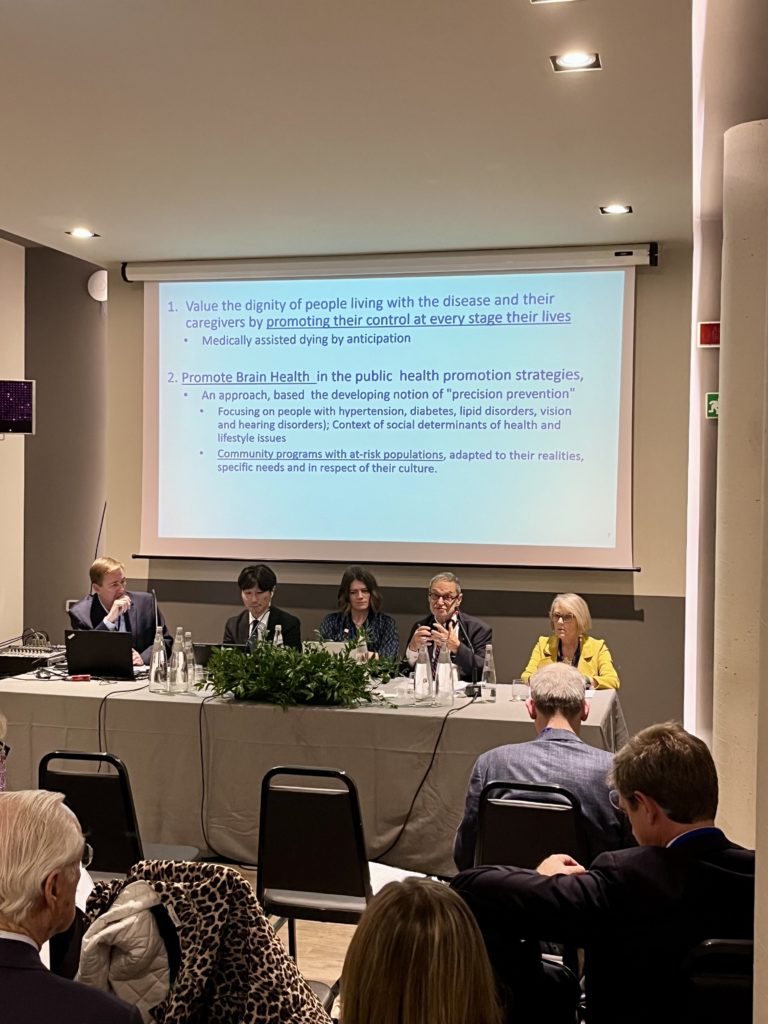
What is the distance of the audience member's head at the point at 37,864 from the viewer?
5.92 feet

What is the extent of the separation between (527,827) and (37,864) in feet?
5.14

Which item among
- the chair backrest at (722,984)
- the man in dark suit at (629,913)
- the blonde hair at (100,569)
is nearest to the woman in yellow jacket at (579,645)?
the blonde hair at (100,569)

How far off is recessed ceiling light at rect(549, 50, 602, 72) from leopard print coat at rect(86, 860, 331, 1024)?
2.79 metres

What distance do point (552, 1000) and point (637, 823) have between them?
1.29 ft

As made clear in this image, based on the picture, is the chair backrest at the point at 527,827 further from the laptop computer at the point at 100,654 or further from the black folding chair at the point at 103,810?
the laptop computer at the point at 100,654

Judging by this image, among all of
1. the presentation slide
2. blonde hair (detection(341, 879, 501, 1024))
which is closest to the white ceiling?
the presentation slide

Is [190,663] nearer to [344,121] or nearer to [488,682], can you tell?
[488,682]

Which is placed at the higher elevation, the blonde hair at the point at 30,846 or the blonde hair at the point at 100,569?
the blonde hair at the point at 100,569

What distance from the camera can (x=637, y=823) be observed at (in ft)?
7.27

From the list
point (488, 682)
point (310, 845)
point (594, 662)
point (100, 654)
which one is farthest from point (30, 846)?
point (594, 662)

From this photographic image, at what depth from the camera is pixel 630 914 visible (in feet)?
6.61

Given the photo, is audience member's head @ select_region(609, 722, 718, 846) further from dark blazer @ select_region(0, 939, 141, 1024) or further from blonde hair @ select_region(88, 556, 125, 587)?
blonde hair @ select_region(88, 556, 125, 587)

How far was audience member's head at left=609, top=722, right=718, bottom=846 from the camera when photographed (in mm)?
2166

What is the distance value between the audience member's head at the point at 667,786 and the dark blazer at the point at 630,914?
9cm
